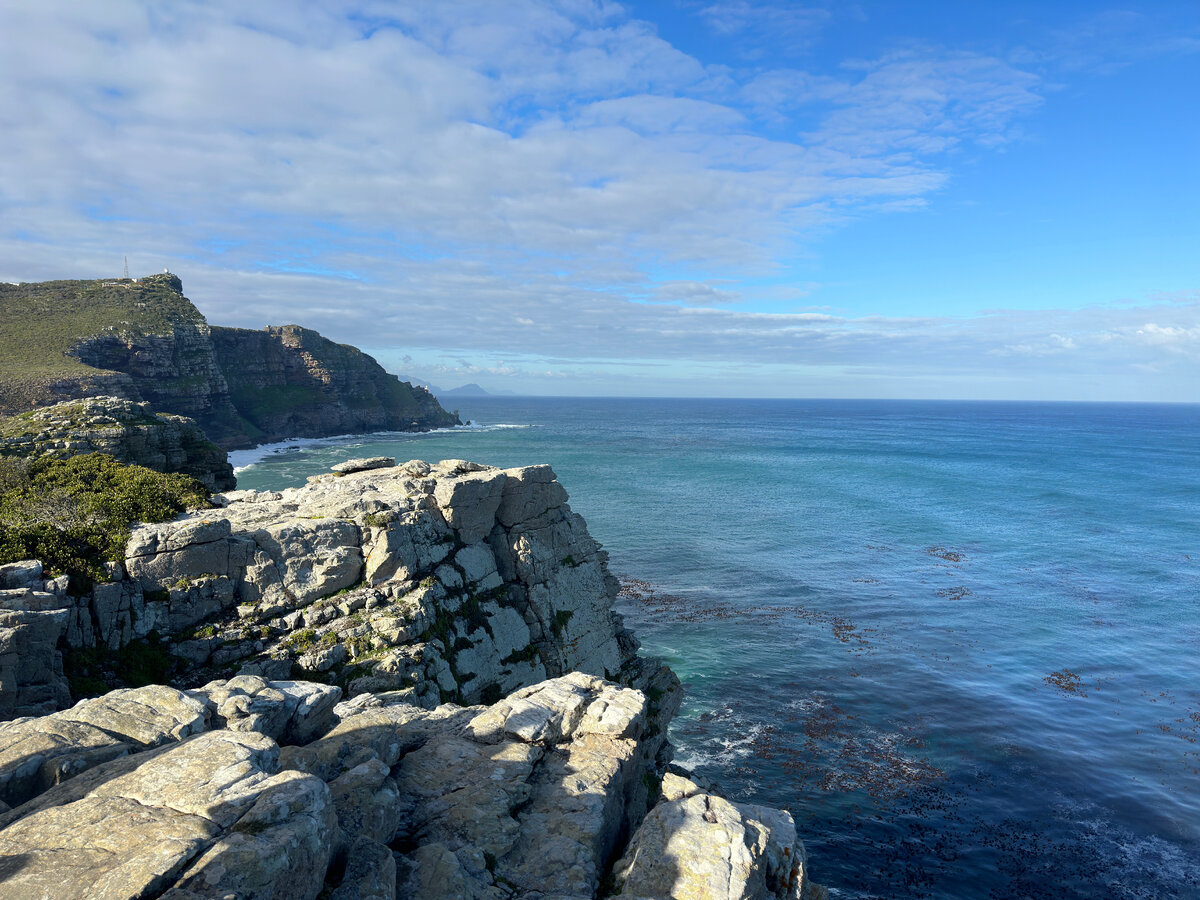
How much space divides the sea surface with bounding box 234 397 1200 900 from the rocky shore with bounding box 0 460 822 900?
10932 mm

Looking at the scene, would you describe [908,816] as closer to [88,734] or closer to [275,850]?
[275,850]

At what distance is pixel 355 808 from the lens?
1280 centimetres

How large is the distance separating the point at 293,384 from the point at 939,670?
179770mm

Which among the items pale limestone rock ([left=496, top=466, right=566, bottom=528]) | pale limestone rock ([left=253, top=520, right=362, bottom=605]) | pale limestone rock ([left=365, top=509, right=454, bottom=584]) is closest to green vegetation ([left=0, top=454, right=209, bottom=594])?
pale limestone rock ([left=253, top=520, right=362, bottom=605])

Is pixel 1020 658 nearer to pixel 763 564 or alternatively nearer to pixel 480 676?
pixel 763 564

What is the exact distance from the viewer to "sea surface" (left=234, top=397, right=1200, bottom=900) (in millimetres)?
29531

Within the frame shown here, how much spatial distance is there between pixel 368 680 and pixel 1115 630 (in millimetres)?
61889

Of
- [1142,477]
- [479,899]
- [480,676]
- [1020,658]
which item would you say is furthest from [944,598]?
[1142,477]

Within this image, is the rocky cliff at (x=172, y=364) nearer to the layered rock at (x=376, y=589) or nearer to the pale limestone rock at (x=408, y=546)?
the layered rock at (x=376, y=589)

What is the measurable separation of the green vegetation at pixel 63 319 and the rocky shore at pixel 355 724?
313 ft

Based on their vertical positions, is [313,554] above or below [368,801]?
above

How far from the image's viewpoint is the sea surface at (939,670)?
96.9 feet

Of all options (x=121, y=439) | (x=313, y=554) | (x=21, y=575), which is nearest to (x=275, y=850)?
(x=313, y=554)

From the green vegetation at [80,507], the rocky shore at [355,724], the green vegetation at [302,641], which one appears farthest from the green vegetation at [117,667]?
the green vegetation at [302,641]
